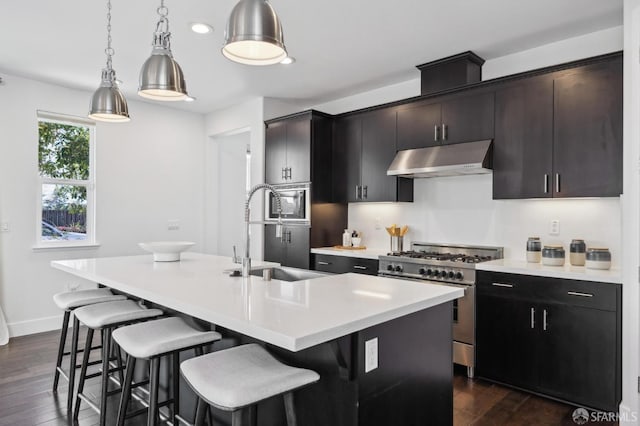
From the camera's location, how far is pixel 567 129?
3.02 metres

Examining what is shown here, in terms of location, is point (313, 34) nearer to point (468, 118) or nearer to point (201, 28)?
point (201, 28)

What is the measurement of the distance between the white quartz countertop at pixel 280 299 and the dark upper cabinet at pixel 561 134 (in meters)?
1.64

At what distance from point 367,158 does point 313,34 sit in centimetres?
150

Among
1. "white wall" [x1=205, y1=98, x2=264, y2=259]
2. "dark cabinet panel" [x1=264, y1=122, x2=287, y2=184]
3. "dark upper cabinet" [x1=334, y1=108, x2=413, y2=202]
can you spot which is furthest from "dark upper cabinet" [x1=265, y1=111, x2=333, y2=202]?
"white wall" [x1=205, y1=98, x2=264, y2=259]

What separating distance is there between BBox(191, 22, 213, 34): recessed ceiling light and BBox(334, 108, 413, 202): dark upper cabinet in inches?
72.8

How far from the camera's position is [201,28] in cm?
316

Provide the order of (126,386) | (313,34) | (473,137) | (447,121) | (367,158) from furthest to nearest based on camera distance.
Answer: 1. (367,158)
2. (447,121)
3. (473,137)
4. (313,34)
5. (126,386)

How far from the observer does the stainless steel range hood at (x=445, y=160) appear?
3.36 meters

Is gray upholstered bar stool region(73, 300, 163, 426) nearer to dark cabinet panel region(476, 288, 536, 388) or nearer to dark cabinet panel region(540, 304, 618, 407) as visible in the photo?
dark cabinet panel region(476, 288, 536, 388)

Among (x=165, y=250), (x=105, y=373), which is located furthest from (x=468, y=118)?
(x=105, y=373)

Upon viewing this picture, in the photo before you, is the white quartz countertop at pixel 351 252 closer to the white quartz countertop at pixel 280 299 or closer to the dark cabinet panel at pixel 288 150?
the dark cabinet panel at pixel 288 150

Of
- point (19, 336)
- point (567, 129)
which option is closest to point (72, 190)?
point (19, 336)

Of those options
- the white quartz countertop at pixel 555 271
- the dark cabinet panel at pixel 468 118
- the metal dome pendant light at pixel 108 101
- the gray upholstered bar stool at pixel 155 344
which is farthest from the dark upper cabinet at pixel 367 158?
the gray upholstered bar stool at pixel 155 344

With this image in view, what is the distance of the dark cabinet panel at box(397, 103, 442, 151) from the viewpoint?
12.4ft
